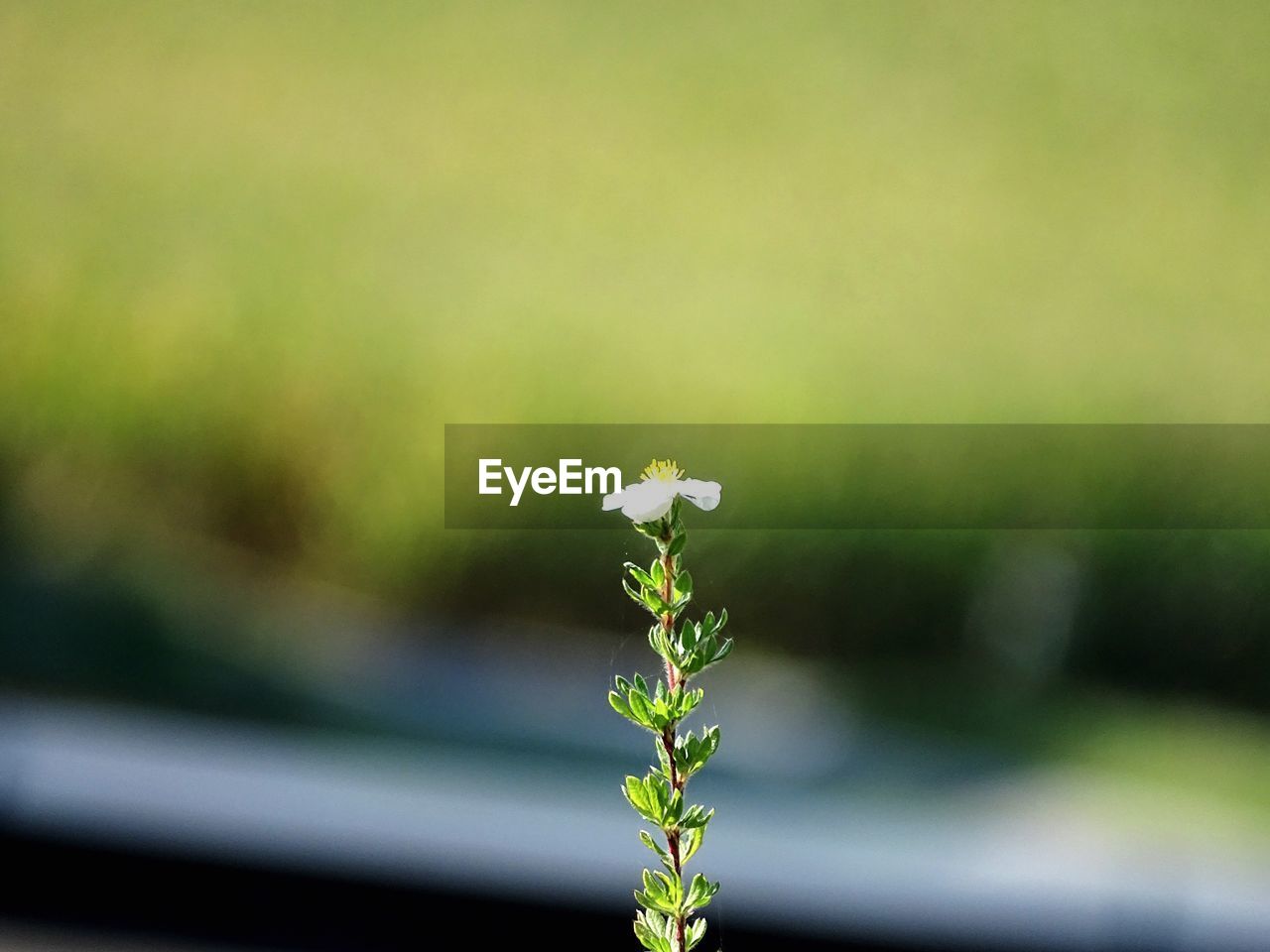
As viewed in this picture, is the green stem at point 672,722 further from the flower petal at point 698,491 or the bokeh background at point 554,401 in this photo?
the bokeh background at point 554,401

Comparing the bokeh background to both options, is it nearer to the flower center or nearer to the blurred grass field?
the blurred grass field

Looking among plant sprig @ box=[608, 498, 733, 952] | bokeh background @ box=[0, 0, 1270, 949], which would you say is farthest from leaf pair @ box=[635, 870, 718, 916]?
bokeh background @ box=[0, 0, 1270, 949]

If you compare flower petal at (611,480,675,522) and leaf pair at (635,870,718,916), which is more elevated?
flower petal at (611,480,675,522)

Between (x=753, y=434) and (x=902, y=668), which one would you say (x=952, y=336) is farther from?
(x=902, y=668)

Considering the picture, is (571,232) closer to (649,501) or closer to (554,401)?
(554,401)

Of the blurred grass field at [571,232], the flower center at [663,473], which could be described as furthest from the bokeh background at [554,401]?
the flower center at [663,473]

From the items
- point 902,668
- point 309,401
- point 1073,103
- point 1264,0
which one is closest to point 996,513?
point 902,668

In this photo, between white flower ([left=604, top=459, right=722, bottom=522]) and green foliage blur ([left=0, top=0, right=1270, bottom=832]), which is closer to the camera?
white flower ([left=604, top=459, right=722, bottom=522])
